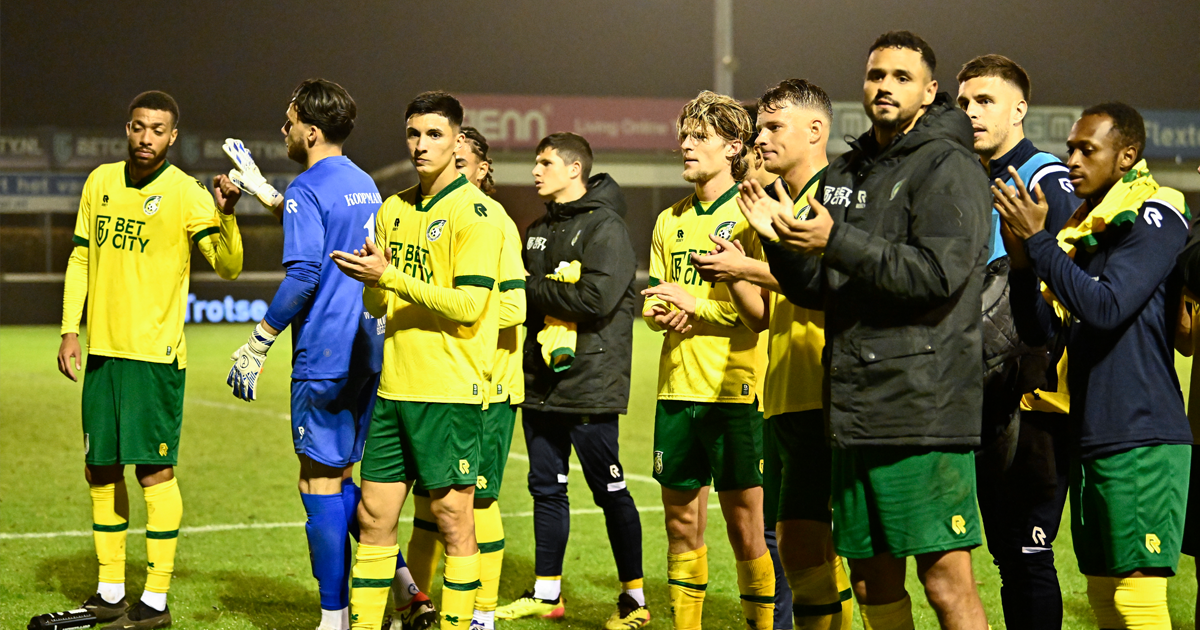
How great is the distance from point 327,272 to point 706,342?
144cm

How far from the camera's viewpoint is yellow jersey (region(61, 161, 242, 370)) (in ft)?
14.9

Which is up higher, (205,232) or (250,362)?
(205,232)

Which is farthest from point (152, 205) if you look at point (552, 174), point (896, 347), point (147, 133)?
point (896, 347)

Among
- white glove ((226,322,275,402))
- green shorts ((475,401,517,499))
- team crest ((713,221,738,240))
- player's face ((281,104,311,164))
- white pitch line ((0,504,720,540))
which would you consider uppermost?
player's face ((281,104,311,164))

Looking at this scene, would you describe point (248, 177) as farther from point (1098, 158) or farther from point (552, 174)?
point (1098, 158)

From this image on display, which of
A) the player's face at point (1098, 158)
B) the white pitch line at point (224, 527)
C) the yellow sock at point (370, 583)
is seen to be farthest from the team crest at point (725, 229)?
the white pitch line at point (224, 527)

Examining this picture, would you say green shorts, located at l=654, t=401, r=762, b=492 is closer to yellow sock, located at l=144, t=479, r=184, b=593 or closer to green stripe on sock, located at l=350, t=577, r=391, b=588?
green stripe on sock, located at l=350, t=577, r=391, b=588

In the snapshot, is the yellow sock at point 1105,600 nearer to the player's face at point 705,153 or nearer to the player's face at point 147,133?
the player's face at point 705,153

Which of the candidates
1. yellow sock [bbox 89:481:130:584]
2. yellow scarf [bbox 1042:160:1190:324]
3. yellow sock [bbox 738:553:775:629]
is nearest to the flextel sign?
yellow sock [bbox 89:481:130:584]

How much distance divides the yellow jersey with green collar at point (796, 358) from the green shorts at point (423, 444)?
1.02 m

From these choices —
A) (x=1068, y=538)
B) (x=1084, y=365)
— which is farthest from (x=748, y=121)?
(x=1068, y=538)

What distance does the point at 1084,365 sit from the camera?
3047 mm

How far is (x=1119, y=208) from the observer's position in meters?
2.89

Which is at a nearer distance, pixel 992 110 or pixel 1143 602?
pixel 1143 602
